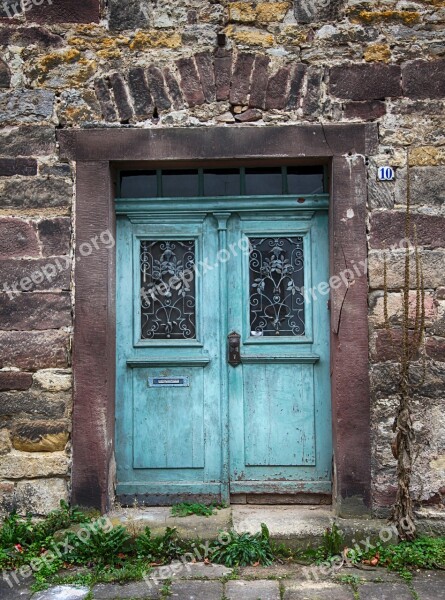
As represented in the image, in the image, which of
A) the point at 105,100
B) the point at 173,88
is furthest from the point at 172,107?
the point at 105,100

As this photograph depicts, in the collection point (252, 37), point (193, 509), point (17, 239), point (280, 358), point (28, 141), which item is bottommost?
point (193, 509)

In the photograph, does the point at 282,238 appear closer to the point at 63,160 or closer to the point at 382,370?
the point at 382,370

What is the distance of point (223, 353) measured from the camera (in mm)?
4453

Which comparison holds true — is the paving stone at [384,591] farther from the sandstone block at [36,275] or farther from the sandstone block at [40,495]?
the sandstone block at [36,275]

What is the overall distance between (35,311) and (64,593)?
1707 mm

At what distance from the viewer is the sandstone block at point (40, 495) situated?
415cm

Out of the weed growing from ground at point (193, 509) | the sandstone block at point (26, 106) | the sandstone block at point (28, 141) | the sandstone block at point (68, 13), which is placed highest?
the sandstone block at point (68, 13)

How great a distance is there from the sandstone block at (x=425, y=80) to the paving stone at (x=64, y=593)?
3.57 metres

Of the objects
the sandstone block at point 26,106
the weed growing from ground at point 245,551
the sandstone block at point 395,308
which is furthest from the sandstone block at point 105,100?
the weed growing from ground at point 245,551

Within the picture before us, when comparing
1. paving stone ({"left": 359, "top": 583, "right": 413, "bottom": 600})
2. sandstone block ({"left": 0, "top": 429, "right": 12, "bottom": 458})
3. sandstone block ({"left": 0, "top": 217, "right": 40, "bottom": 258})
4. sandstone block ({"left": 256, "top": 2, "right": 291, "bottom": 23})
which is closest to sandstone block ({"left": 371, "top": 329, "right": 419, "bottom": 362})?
paving stone ({"left": 359, "top": 583, "right": 413, "bottom": 600})

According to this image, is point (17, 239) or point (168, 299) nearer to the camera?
point (17, 239)

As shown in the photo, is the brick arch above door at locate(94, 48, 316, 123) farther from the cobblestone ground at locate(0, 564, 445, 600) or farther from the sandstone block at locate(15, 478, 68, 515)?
the cobblestone ground at locate(0, 564, 445, 600)

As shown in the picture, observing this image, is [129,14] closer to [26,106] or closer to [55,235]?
[26,106]

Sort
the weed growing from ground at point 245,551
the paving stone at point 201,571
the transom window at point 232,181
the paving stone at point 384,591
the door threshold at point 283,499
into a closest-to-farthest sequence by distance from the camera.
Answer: the paving stone at point 384,591, the paving stone at point 201,571, the weed growing from ground at point 245,551, the door threshold at point 283,499, the transom window at point 232,181
